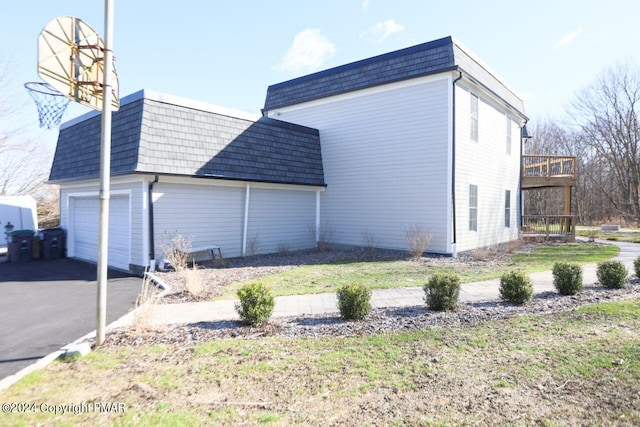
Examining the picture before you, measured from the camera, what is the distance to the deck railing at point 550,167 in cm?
1675

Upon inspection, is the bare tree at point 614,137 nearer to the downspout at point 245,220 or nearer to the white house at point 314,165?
the white house at point 314,165

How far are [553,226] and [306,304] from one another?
16144 millimetres

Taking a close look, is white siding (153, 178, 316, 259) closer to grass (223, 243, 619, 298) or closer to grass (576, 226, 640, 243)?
grass (223, 243, 619, 298)

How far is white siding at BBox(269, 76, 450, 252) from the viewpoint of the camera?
11555mm

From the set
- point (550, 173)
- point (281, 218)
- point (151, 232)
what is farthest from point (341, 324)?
point (550, 173)

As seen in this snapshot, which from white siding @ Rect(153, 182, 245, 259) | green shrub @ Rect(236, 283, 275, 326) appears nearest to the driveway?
white siding @ Rect(153, 182, 245, 259)

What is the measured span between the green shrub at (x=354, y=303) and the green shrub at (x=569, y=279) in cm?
386

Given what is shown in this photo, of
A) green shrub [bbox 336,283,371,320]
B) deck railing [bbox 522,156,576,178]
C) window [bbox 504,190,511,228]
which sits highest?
deck railing [bbox 522,156,576,178]

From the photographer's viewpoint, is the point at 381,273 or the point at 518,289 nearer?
the point at 518,289

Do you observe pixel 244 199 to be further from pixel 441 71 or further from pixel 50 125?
pixel 441 71

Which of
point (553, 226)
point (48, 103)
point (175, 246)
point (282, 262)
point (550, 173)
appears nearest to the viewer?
point (48, 103)

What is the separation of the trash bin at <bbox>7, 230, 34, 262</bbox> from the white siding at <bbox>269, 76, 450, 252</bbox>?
9.77 meters

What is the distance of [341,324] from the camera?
4.91m

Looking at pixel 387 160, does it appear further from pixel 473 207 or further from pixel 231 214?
pixel 231 214
